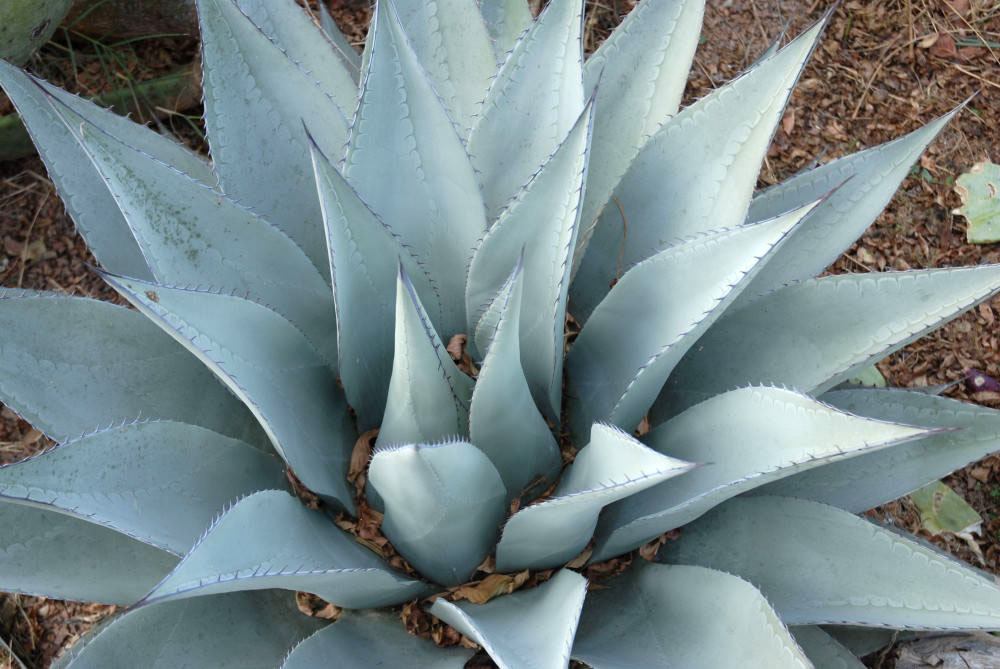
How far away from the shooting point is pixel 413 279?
1.18m

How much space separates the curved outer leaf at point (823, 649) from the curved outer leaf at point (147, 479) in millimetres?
817

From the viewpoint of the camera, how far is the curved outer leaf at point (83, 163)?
1.24m

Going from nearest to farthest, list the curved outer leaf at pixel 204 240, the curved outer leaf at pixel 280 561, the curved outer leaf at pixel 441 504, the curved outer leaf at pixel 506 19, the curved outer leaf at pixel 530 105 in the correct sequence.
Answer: the curved outer leaf at pixel 280 561
the curved outer leaf at pixel 441 504
the curved outer leaf at pixel 204 240
the curved outer leaf at pixel 530 105
the curved outer leaf at pixel 506 19

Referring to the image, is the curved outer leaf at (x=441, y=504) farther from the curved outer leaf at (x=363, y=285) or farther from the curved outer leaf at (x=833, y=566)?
the curved outer leaf at (x=833, y=566)

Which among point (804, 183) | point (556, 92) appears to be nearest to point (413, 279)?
point (556, 92)

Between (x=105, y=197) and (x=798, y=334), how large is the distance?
3.44ft

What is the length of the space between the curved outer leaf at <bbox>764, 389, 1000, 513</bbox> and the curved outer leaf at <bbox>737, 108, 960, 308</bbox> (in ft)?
0.69

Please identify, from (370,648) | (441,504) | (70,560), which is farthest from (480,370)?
(70,560)

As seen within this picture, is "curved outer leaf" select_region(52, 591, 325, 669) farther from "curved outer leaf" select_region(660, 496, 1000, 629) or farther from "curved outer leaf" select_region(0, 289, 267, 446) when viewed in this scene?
"curved outer leaf" select_region(660, 496, 1000, 629)

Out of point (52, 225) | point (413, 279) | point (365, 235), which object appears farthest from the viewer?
point (52, 225)

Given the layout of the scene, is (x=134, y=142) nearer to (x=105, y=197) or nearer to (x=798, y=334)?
(x=105, y=197)

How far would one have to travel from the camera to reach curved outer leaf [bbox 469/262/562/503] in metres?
0.89

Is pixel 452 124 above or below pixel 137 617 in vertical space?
above

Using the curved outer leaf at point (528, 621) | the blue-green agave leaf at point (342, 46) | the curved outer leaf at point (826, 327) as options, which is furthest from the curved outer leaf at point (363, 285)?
the blue-green agave leaf at point (342, 46)
